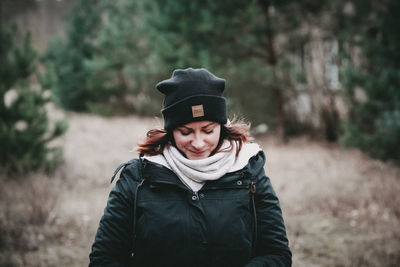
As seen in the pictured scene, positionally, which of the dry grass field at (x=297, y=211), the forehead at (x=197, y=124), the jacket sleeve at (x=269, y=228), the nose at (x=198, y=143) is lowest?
the dry grass field at (x=297, y=211)

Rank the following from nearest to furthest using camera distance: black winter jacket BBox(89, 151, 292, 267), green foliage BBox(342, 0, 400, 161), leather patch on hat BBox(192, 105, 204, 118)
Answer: black winter jacket BBox(89, 151, 292, 267)
leather patch on hat BBox(192, 105, 204, 118)
green foliage BBox(342, 0, 400, 161)

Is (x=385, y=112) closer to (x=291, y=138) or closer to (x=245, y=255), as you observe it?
(x=291, y=138)

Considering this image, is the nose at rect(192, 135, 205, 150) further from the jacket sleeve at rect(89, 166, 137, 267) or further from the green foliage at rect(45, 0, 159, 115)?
the green foliage at rect(45, 0, 159, 115)

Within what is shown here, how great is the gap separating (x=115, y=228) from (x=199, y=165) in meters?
0.53

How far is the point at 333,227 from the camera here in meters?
4.24

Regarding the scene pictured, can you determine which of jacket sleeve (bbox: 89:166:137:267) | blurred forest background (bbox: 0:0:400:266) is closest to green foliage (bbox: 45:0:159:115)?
blurred forest background (bbox: 0:0:400:266)

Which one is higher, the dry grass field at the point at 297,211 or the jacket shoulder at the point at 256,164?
the jacket shoulder at the point at 256,164

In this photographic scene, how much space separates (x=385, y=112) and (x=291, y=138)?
15.5 feet

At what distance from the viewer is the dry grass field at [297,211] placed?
141 inches

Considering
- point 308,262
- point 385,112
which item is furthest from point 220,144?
point 385,112

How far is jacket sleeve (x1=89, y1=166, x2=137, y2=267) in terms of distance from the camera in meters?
1.58

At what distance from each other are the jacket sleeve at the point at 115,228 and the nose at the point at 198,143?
364 millimetres

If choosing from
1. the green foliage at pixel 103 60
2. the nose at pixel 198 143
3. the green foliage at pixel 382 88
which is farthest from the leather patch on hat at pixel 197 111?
the green foliage at pixel 103 60

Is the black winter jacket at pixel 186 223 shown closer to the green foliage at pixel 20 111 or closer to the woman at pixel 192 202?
the woman at pixel 192 202
